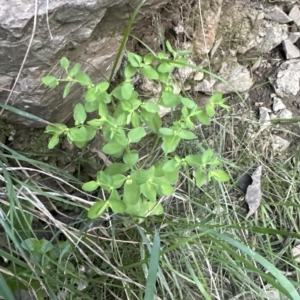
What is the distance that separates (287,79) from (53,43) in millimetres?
852

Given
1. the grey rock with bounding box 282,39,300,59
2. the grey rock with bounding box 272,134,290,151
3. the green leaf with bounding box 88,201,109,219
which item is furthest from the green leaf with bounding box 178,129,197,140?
the grey rock with bounding box 282,39,300,59

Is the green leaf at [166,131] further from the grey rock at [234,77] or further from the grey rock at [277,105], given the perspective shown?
the grey rock at [277,105]

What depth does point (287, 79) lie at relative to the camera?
57.9 inches

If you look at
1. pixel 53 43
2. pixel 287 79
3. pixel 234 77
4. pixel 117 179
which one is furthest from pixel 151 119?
pixel 287 79

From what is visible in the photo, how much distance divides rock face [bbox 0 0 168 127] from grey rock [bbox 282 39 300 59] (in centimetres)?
58

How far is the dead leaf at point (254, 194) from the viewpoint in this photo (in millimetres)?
1319

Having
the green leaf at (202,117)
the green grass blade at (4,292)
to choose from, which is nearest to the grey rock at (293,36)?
the green leaf at (202,117)

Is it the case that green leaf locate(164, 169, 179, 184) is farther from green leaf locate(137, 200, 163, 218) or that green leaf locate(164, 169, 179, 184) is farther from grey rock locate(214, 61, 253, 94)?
grey rock locate(214, 61, 253, 94)

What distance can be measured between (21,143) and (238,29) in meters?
0.77

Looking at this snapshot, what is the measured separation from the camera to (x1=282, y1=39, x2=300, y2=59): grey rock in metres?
1.48

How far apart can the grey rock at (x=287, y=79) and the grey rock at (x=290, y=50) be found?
2cm

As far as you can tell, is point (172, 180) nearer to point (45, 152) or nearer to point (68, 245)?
point (68, 245)

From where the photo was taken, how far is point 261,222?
52.5 inches

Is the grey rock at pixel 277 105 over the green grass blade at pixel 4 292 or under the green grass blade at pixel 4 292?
under
